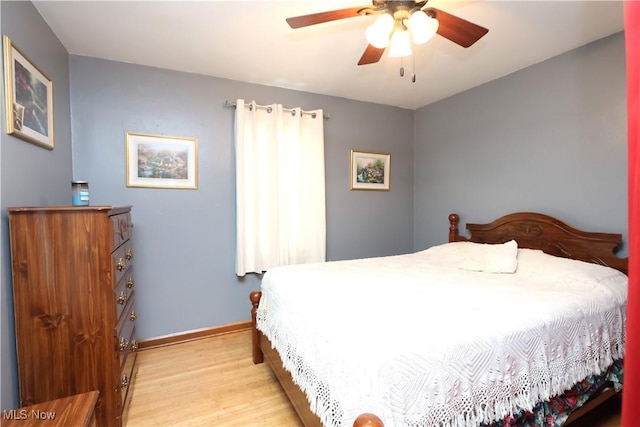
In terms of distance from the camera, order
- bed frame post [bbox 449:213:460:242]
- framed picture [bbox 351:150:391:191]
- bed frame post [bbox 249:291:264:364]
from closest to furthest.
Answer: bed frame post [bbox 249:291:264:364] → bed frame post [bbox 449:213:460:242] → framed picture [bbox 351:150:391:191]

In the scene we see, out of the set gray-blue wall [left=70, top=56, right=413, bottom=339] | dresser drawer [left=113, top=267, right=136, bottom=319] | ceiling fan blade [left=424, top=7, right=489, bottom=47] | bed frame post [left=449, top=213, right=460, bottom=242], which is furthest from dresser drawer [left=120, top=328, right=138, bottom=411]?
bed frame post [left=449, top=213, right=460, bottom=242]

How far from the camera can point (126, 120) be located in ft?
8.21

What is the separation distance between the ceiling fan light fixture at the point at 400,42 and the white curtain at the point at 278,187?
5.00 ft

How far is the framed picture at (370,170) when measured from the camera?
3475 mm

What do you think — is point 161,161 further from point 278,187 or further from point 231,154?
point 278,187

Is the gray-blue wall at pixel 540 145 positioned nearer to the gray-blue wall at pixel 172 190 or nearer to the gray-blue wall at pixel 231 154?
the gray-blue wall at pixel 231 154

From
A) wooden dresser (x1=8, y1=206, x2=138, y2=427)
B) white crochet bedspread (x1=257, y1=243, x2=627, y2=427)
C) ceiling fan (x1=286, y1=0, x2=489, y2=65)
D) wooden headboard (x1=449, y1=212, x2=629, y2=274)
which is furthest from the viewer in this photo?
wooden headboard (x1=449, y1=212, x2=629, y2=274)

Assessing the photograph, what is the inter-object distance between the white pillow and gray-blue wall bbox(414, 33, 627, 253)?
0.58 meters

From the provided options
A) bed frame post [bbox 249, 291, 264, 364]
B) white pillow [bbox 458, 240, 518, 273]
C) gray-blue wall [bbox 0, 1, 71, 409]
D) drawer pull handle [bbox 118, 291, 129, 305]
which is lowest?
Answer: bed frame post [bbox 249, 291, 264, 364]

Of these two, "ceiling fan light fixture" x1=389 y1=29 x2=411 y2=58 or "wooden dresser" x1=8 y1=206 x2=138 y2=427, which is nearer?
"wooden dresser" x1=8 y1=206 x2=138 y2=427

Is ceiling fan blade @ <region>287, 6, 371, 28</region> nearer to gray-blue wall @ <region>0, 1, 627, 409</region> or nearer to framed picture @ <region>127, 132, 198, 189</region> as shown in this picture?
gray-blue wall @ <region>0, 1, 627, 409</region>

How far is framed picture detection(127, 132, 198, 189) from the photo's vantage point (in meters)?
2.54

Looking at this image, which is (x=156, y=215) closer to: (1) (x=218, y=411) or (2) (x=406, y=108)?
(1) (x=218, y=411)

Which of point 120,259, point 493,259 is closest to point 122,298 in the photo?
point 120,259
